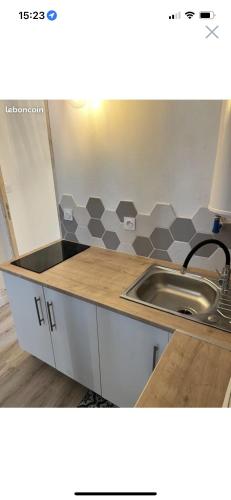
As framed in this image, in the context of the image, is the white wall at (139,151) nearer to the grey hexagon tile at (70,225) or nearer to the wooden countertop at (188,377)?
the grey hexagon tile at (70,225)

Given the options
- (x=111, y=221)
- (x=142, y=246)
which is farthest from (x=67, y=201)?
(x=142, y=246)

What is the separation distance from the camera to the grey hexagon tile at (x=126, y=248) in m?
1.59

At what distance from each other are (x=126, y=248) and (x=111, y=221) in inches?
7.5

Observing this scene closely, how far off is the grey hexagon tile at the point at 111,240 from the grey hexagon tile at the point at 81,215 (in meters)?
0.17

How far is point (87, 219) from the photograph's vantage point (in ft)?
5.63

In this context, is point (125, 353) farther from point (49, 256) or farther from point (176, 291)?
point (49, 256)

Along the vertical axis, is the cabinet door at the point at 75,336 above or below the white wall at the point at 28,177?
below

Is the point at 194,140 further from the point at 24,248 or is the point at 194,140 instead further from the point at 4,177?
the point at 24,248

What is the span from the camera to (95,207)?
5.41 ft

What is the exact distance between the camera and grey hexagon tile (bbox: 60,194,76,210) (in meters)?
1.75
